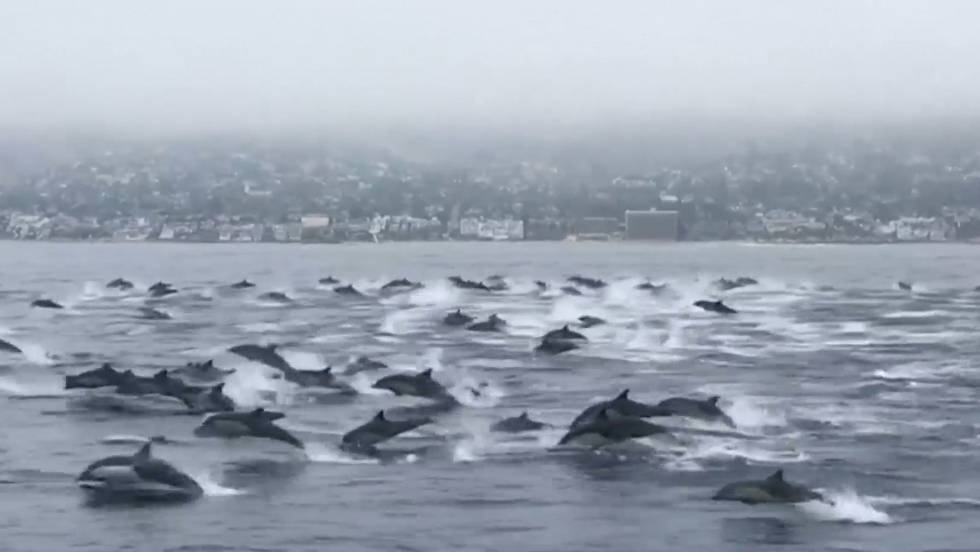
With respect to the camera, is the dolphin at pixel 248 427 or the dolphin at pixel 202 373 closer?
the dolphin at pixel 248 427

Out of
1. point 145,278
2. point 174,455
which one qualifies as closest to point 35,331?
point 174,455

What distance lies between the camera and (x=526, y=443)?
24031 millimetres

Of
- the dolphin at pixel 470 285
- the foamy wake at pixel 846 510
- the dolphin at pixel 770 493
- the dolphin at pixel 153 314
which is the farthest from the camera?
the dolphin at pixel 470 285

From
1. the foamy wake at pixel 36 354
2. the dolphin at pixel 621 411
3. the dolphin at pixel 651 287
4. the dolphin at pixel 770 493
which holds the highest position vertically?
the dolphin at pixel 621 411

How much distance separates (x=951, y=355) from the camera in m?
39.7

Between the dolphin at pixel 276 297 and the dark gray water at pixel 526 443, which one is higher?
the dark gray water at pixel 526 443

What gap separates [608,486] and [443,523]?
9.75 feet

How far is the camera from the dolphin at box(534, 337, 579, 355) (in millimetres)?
39781

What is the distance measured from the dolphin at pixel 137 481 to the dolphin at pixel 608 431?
5944 mm

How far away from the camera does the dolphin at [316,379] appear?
102 feet

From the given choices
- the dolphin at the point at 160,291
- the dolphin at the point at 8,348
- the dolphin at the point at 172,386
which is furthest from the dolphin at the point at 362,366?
the dolphin at the point at 160,291

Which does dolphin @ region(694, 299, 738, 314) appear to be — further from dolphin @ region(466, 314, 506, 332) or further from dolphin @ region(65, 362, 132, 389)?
dolphin @ region(65, 362, 132, 389)

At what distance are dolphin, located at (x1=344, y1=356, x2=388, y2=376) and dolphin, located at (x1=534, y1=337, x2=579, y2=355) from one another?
5.37 meters

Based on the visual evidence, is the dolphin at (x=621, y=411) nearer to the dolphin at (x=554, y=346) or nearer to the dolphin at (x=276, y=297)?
the dolphin at (x=554, y=346)
